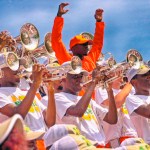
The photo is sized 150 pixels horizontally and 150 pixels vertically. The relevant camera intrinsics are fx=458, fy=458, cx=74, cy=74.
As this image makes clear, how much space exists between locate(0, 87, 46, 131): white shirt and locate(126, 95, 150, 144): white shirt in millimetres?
1441

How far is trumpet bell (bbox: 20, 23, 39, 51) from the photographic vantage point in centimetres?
750

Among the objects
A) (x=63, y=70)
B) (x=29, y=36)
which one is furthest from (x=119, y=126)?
(x=29, y=36)

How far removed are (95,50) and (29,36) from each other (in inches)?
45.0

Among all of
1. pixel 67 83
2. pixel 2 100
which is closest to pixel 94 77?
pixel 67 83

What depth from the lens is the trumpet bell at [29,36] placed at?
7.50 metres

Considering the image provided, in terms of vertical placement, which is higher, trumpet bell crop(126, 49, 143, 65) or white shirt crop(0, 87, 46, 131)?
trumpet bell crop(126, 49, 143, 65)

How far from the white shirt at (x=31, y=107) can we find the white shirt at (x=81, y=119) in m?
0.34

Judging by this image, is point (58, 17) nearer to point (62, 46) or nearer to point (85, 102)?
point (62, 46)

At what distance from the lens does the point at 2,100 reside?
5184 millimetres

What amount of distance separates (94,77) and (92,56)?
1.53m

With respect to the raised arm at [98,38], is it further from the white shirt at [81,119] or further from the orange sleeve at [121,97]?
the white shirt at [81,119]

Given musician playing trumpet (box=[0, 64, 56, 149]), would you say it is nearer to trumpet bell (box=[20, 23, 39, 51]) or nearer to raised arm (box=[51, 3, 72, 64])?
raised arm (box=[51, 3, 72, 64])

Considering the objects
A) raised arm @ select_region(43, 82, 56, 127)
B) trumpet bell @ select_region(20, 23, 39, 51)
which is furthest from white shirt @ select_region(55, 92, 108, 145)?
trumpet bell @ select_region(20, 23, 39, 51)

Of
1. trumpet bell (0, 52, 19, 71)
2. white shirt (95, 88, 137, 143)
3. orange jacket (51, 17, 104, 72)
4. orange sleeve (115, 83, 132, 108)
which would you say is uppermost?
orange jacket (51, 17, 104, 72)
